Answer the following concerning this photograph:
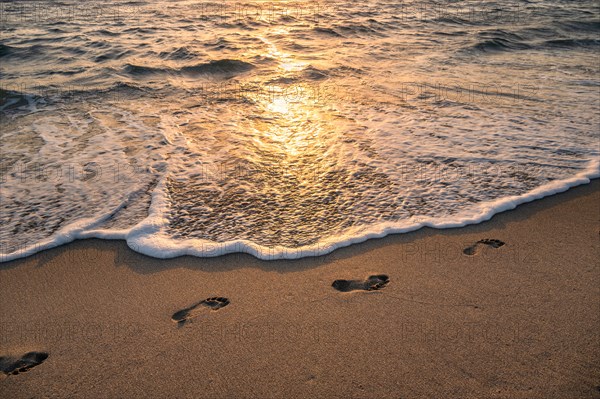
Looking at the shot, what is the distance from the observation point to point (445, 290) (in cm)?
308

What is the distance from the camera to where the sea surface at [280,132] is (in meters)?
3.95

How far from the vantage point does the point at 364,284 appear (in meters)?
3.19

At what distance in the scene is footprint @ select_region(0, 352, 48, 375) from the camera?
259 centimetres

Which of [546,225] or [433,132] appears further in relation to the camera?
[433,132]

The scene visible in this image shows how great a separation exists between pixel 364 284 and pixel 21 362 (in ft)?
6.79

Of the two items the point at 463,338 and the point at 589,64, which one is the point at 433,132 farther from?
the point at 589,64

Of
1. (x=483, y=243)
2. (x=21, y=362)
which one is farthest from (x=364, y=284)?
(x=21, y=362)

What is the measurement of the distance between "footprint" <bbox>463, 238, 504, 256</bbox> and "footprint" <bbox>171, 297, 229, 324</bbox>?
1.79 metres

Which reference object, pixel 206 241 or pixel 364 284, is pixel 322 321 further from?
pixel 206 241

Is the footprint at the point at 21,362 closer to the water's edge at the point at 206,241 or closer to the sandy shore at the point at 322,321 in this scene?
the sandy shore at the point at 322,321

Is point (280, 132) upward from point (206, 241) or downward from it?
upward

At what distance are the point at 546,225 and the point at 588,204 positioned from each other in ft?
2.02

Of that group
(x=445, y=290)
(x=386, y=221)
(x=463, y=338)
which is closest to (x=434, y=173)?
(x=386, y=221)

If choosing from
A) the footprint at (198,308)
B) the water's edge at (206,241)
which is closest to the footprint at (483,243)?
the water's edge at (206,241)
